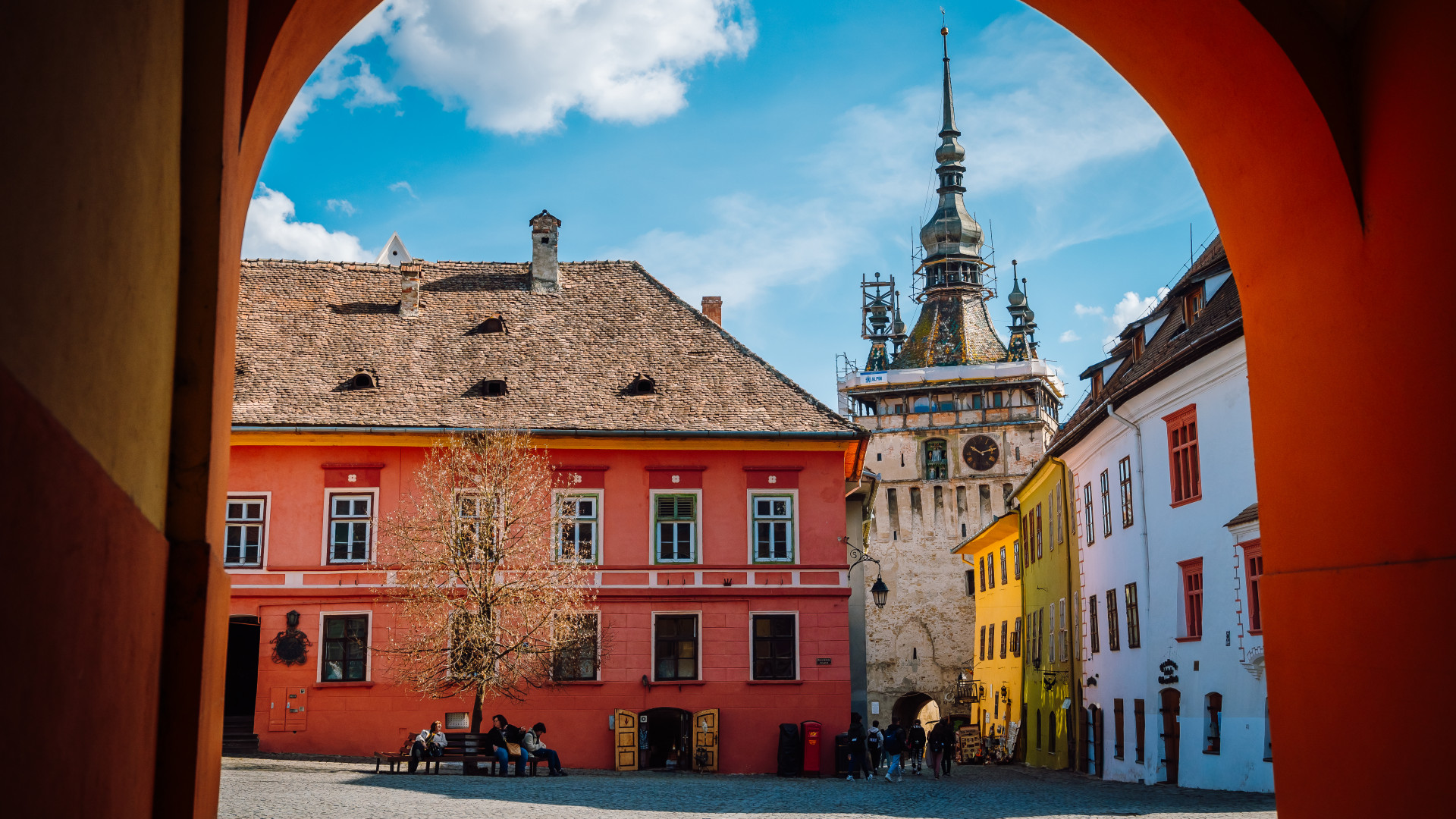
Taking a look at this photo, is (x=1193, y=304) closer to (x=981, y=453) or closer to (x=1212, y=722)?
(x=1212, y=722)

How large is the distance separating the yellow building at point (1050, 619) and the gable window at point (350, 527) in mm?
17216

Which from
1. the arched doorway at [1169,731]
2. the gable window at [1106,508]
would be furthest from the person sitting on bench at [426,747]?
the gable window at [1106,508]

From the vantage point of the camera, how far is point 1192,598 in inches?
928

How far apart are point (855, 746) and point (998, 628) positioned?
74.0 ft

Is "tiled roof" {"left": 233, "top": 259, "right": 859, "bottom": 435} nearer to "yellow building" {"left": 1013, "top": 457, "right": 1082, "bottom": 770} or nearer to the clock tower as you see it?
"yellow building" {"left": 1013, "top": 457, "right": 1082, "bottom": 770}

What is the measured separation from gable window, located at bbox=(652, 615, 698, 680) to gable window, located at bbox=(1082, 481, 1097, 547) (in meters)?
10.0

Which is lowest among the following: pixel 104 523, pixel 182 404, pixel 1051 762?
pixel 1051 762

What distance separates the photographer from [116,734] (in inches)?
133

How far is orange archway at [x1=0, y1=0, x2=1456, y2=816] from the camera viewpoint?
2617mm

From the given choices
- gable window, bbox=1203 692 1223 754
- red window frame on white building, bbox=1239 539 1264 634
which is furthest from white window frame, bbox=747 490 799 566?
red window frame on white building, bbox=1239 539 1264 634

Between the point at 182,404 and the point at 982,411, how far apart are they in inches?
3385

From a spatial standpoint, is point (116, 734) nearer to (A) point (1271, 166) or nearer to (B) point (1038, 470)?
(A) point (1271, 166)

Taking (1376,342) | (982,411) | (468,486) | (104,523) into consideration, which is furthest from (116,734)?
(982,411)

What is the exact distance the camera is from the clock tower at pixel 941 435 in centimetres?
7588
